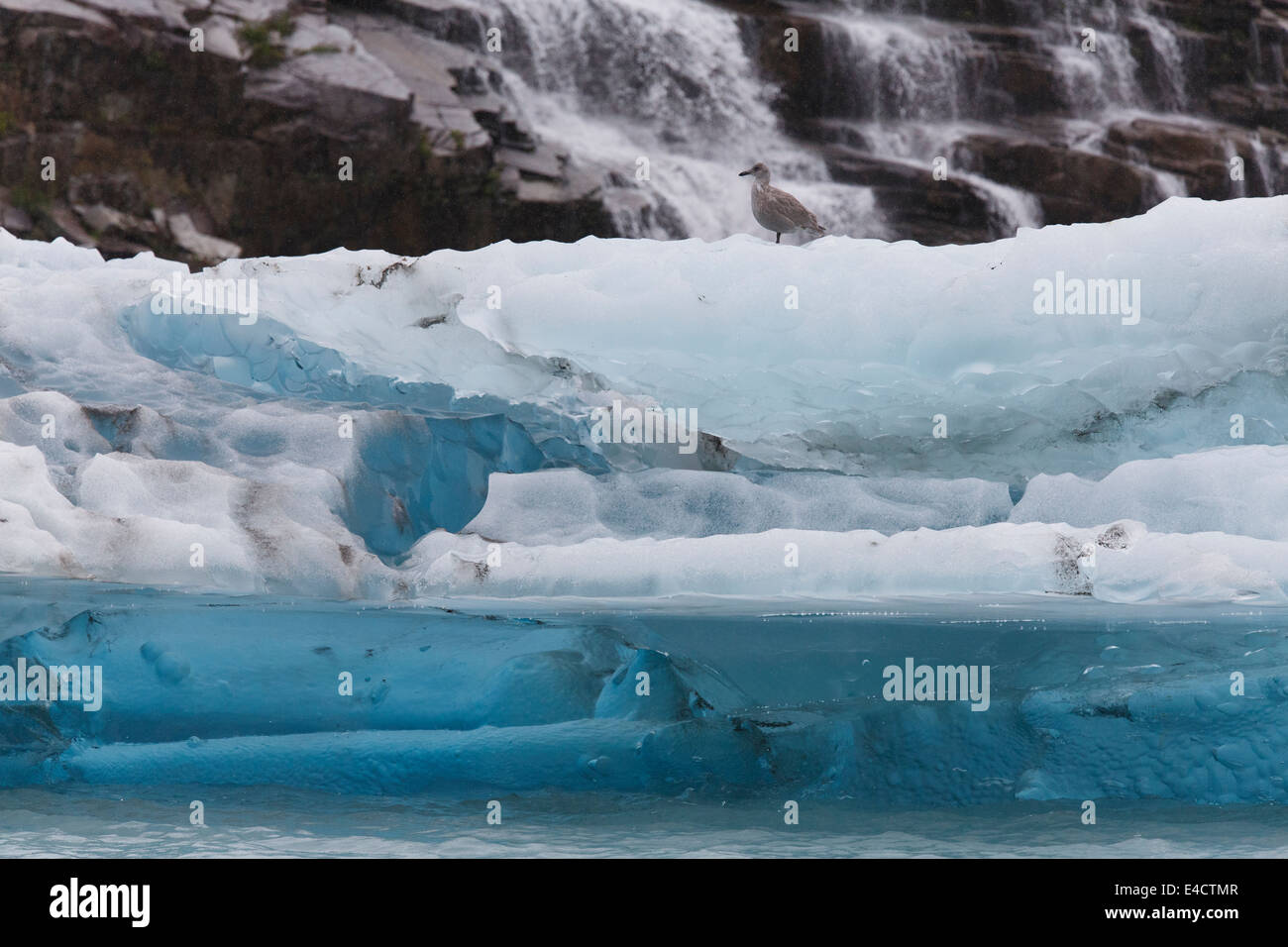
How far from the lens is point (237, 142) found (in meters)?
14.7

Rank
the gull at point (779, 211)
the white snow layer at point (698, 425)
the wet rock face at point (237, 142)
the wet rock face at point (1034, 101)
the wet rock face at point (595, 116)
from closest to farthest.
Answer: the white snow layer at point (698, 425) < the gull at point (779, 211) < the wet rock face at point (237, 142) < the wet rock face at point (595, 116) < the wet rock face at point (1034, 101)

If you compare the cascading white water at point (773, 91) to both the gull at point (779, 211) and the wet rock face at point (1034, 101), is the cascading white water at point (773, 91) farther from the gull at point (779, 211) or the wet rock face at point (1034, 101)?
the gull at point (779, 211)

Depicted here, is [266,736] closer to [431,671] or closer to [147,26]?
[431,671]

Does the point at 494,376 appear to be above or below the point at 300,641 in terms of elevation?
above

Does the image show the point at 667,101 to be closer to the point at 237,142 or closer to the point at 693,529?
the point at 237,142

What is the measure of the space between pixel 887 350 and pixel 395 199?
10633 millimetres

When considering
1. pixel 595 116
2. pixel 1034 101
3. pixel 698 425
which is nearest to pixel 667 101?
pixel 595 116

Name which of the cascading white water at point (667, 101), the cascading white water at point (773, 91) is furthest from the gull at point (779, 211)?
the cascading white water at point (667, 101)

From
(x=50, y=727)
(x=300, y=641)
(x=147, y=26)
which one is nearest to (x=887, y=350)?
(x=300, y=641)

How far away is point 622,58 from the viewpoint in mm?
15805

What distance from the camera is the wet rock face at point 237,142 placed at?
14180mm

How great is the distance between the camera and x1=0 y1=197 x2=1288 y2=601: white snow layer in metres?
4.69

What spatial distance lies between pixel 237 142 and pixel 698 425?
10.8 meters

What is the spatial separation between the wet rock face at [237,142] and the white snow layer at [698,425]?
8891 mm
